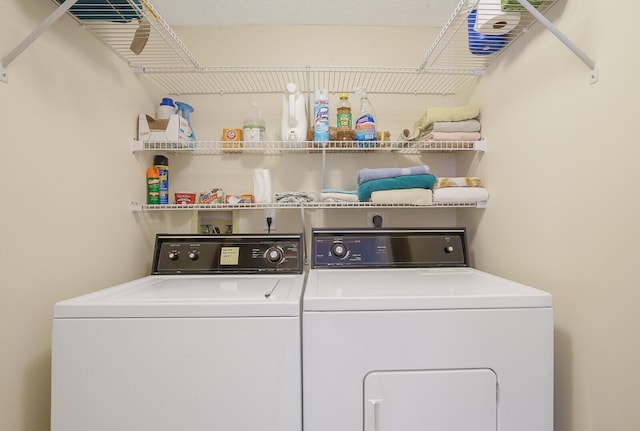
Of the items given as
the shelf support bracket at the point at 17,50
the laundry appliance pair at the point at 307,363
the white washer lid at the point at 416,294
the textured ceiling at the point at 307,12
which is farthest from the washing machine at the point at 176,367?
the textured ceiling at the point at 307,12

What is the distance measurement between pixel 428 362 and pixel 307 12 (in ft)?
5.79

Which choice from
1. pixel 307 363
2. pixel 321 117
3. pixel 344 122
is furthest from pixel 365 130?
pixel 307 363

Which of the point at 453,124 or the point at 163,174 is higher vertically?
the point at 453,124

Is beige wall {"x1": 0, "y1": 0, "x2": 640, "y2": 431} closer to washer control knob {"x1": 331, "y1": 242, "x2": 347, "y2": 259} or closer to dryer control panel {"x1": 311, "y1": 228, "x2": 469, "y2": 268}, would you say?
dryer control panel {"x1": 311, "y1": 228, "x2": 469, "y2": 268}

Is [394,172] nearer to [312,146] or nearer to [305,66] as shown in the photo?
[312,146]

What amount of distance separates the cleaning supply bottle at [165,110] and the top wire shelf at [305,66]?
0.45 ft

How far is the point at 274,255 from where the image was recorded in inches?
57.5

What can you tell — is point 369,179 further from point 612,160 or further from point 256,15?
point 256,15

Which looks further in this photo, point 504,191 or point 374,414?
point 504,191

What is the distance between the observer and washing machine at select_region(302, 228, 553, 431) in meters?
0.90

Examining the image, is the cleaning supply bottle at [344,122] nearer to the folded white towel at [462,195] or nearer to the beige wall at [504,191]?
the folded white towel at [462,195]

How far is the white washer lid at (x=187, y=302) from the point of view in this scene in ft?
2.97

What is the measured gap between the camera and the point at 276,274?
1.44 m

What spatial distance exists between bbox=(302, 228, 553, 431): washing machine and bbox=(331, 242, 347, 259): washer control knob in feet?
1.73
